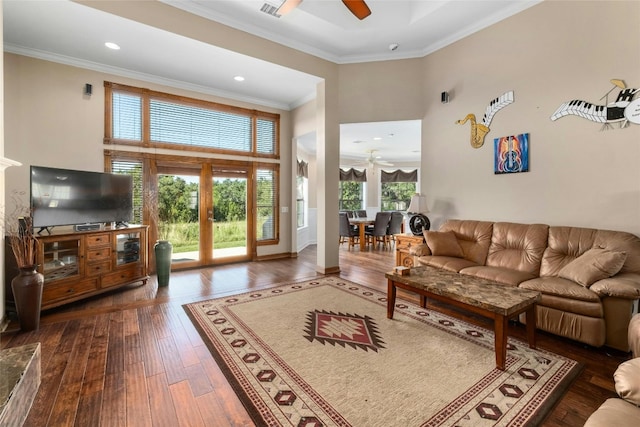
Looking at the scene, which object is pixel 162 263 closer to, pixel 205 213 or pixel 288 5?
pixel 205 213

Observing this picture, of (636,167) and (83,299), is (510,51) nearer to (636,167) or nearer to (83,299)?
(636,167)

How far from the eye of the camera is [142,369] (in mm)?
2148

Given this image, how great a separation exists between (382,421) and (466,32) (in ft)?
16.0

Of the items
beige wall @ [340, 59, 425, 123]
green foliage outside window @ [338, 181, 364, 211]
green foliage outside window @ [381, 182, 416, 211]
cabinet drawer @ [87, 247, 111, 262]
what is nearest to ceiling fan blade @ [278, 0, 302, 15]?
beige wall @ [340, 59, 425, 123]

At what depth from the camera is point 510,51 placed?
374cm

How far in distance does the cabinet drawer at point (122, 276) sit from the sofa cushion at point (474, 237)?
4.57 meters

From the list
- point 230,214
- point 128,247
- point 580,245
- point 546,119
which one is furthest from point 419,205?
point 128,247

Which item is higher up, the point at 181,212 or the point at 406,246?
the point at 181,212

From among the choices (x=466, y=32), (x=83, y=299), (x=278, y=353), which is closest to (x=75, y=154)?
(x=83, y=299)

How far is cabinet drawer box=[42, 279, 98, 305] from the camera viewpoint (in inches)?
122

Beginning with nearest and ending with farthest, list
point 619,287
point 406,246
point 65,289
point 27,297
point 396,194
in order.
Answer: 1. point 619,287
2. point 27,297
3. point 65,289
4. point 406,246
5. point 396,194

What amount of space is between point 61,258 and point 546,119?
5.97 meters

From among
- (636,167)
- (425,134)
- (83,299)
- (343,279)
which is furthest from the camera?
(425,134)

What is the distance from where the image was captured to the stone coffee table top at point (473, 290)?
7.17 feet
